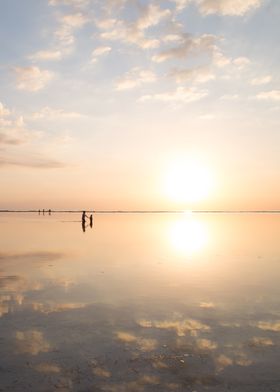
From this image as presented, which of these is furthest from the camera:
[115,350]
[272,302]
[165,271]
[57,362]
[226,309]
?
[165,271]

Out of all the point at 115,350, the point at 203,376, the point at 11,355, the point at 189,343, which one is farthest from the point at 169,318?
the point at 11,355

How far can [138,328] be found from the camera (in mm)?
11305

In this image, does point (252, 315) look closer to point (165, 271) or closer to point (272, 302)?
point (272, 302)

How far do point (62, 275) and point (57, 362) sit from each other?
38.8 feet

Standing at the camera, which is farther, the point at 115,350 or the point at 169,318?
the point at 169,318

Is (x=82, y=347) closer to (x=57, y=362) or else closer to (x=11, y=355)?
(x=57, y=362)

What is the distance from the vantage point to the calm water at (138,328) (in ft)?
26.1

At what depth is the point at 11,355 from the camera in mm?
9039

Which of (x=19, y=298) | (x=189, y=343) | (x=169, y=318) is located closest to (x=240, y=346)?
(x=189, y=343)

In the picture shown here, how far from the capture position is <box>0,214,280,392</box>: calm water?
7.95 meters

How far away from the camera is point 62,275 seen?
66.5 feet

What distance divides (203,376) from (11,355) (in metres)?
4.43

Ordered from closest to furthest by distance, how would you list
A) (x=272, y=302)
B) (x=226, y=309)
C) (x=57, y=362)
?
(x=57, y=362) → (x=226, y=309) → (x=272, y=302)

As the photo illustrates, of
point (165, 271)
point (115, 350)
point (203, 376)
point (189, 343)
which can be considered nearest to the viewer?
point (203, 376)
